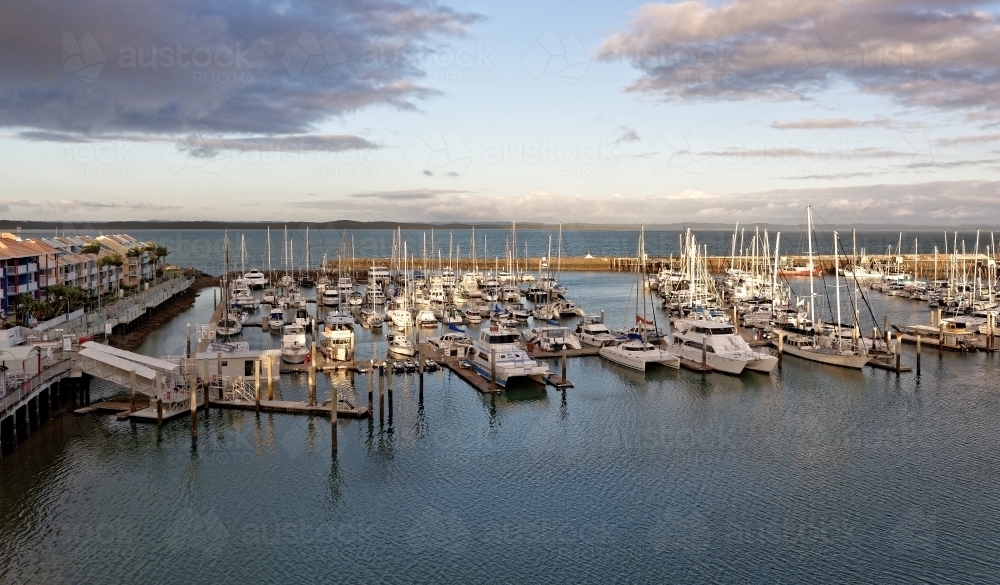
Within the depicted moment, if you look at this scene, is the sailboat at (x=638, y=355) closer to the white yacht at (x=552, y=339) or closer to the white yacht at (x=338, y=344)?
the white yacht at (x=552, y=339)

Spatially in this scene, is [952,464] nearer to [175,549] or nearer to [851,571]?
[851,571]

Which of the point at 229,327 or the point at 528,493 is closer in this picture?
the point at 528,493

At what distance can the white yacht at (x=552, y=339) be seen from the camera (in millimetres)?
54028

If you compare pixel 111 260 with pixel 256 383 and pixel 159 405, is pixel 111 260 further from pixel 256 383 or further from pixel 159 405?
pixel 159 405

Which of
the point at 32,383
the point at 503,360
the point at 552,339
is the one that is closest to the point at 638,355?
the point at 552,339

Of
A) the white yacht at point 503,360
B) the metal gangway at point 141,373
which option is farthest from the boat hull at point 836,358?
the metal gangway at point 141,373

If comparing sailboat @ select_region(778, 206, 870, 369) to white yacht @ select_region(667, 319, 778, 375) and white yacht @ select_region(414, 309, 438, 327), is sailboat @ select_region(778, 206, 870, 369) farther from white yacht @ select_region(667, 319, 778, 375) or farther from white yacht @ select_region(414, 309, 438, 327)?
white yacht @ select_region(414, 309, 438, 327)

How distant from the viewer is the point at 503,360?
44.9 m

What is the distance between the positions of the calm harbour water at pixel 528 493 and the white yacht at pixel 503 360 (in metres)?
1.70

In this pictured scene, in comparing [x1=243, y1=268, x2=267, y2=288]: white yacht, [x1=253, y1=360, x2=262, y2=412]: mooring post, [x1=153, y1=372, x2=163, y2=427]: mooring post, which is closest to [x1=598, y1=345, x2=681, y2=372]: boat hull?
[x1=253, y1=360, x2=262, y2=412]: mooring post

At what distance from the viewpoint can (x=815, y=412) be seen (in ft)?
131

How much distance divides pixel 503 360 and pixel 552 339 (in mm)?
10069

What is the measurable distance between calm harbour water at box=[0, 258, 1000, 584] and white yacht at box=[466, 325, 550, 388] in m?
1.70

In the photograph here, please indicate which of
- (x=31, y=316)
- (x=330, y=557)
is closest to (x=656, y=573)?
(x=330, y=557)
